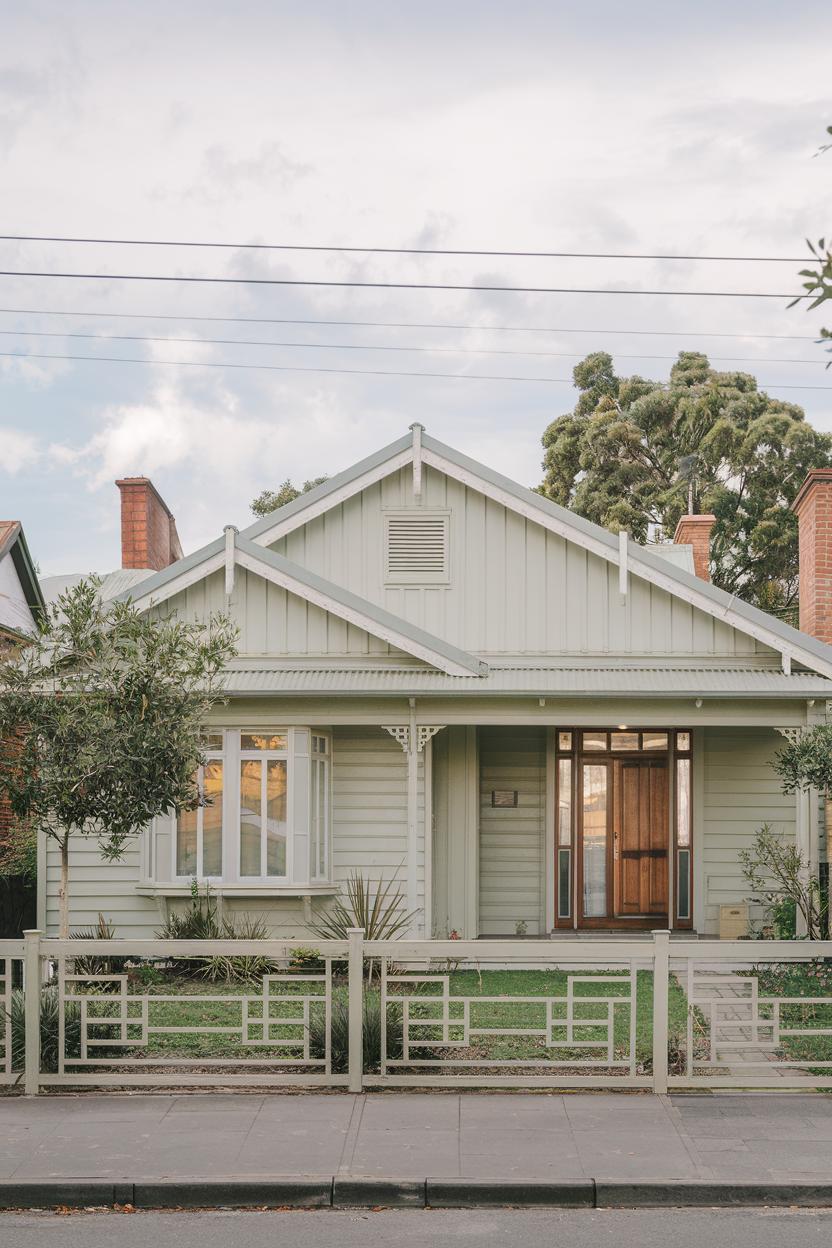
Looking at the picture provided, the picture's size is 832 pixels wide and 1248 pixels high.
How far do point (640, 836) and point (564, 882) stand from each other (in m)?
1.16

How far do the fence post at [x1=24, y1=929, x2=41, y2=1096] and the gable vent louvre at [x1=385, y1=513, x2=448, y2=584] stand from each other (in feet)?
30.0

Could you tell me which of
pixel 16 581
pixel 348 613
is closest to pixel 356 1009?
pixel 348 613

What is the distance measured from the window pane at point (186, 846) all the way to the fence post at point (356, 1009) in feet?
20.2

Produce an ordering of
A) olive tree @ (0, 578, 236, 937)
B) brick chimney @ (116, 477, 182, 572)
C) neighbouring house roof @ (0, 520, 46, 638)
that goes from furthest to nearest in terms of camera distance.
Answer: neighbouring house roof @ (0, 520, 46, 638)
brick chimney @ (116, 477, 182, 572)
olive tree @ (0, 578, 236, 937)

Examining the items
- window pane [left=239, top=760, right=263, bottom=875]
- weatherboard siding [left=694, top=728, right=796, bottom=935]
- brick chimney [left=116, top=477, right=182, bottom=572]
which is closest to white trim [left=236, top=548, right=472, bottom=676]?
window pane [left=239, top=760, right=263, bottom=875]

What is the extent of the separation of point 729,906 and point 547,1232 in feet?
34.3

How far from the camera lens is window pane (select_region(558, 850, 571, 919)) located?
56.8 feet

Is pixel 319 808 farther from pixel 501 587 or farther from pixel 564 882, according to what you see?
pixel 501 587

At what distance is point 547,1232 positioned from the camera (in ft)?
22.0

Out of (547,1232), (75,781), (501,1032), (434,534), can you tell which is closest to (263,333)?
(434,534)

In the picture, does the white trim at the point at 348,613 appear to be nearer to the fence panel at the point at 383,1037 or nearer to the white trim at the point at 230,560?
the white trim at the point at 230,560

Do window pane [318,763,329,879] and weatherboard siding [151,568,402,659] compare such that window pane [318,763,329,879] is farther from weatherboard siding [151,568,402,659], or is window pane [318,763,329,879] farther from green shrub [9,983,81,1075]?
green shrub [9,983,81,1075]

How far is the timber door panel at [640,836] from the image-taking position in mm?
17406

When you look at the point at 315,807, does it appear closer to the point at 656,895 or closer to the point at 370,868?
the point at 370,868
